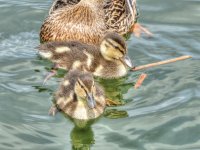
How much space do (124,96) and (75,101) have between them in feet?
1.70

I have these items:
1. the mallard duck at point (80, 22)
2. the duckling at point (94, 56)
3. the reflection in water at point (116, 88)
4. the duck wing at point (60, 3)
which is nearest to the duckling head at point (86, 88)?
the reflection in water at point (116, 88)

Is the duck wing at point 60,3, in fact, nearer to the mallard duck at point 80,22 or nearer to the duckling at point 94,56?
the mallard duck at point 80,22

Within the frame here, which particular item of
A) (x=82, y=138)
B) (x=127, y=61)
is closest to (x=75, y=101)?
(x=82, y=138)

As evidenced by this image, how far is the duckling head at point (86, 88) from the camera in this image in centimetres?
526

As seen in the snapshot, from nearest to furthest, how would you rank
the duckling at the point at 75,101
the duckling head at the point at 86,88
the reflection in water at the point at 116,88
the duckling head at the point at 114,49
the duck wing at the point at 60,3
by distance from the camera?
the duckling head at the point at 86,88
the duckling at the point at 75,101
the reflection in water at the point at 116,88
the duckling head at the point at 114,49
the duck wing at the point at 60,3

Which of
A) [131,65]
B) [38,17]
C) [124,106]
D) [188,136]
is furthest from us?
[38,17]

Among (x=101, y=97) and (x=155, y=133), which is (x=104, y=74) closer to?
(x=101, y=97)

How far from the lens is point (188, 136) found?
17.3ft

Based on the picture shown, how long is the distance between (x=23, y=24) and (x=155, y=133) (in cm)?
230

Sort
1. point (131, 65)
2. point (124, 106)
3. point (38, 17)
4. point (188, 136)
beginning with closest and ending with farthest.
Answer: point (188, 136) → point (124, 106) → point (131, 65) → point (38, 17)

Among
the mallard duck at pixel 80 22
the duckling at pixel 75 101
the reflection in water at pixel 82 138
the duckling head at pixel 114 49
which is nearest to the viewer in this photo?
the reflection in water at pixel 82 138

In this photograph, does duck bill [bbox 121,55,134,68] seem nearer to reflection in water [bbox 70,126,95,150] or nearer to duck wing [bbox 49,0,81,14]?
reflection in water [bbox 70,126,95,150]

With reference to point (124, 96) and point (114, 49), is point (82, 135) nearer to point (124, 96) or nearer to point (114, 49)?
point (124, 96)

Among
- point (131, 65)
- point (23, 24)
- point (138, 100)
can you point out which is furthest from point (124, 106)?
point (23, 24)
